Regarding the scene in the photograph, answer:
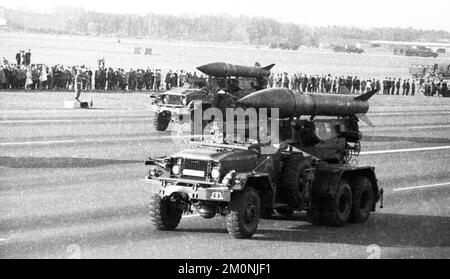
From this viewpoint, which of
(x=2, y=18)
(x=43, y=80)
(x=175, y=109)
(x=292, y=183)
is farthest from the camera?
(x=2, y=18)

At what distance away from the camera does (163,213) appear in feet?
51.9

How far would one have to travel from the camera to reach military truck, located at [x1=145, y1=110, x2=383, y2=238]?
15.2m

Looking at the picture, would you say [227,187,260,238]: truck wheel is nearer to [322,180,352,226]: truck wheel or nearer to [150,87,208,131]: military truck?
[322,180,352,226]: truck wheel

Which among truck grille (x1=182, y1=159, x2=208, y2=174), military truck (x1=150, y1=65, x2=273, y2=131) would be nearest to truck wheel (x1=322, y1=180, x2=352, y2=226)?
truck grille (x1=182, y1=159, x2=208, y2=174)

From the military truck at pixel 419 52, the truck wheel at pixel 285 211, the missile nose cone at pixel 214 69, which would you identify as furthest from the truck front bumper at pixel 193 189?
the military truck at pixel 419 52

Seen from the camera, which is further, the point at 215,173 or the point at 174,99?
the point at 174,99

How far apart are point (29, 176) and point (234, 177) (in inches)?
327

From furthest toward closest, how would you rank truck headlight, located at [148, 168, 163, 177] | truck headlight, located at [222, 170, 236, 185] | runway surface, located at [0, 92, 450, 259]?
truck headlight, located at [148, 168, 163, 177]
truck headlight, located at [222, 170, 236, 185]
runway surface, located at [0, 92, 450, 259]

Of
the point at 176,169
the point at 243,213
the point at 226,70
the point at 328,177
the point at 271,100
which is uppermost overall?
the point at 271,100

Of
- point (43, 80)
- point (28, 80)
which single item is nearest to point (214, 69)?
point (28, 80)

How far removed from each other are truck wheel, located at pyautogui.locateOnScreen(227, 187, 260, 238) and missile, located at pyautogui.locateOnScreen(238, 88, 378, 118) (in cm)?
193

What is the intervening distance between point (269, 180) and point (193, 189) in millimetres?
1594

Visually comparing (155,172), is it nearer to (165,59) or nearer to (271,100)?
(271,100)
